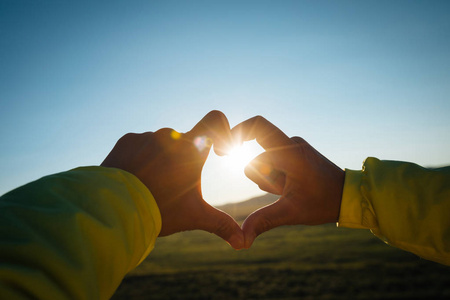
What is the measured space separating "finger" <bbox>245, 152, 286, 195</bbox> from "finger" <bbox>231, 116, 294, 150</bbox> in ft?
0.32

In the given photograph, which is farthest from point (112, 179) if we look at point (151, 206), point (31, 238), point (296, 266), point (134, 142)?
point (296, 266)

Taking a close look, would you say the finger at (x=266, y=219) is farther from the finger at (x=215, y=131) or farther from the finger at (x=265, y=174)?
the finger at (x=215, y=131)

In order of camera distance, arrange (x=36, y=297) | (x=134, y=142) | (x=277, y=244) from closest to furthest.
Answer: (x=36, y=297), (x=134, y=142), (x=277, y=244)

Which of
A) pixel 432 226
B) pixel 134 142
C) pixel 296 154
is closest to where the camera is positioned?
pixel 432 226

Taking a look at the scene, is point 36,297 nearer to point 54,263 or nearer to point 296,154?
point 54,263

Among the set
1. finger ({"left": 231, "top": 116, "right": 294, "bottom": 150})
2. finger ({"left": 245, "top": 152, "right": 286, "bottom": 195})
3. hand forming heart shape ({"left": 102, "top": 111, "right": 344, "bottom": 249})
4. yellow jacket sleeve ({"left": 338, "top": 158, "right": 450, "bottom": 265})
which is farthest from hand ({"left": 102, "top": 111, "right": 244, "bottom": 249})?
yellow jacket sleeve ({"left": 338, "top": 158, "right": 450, "bottom": 265})

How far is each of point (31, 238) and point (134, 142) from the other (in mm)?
963

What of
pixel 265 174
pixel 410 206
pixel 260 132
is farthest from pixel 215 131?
pixel 410 206

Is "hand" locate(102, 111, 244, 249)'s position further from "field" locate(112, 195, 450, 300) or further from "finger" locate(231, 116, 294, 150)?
"field" locate(112, 195, 450, 300)

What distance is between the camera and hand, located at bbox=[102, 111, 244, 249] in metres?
1.32

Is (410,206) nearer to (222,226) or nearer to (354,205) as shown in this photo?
(354,205)

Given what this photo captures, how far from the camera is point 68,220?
1.75ft

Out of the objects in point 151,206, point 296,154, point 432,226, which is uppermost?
point 296,154

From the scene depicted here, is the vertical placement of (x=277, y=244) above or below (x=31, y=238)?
below
